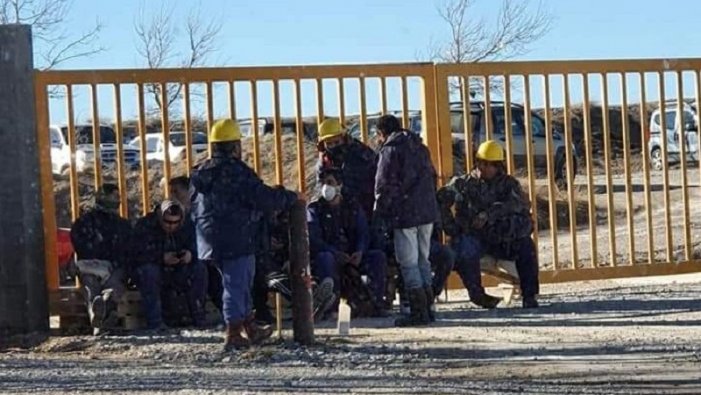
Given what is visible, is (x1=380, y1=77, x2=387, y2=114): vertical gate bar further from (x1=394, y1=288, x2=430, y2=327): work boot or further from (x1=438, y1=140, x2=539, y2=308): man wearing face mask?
(x1=394, y1=288, x2=430, y2=327): work boot

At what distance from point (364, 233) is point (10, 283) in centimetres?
290

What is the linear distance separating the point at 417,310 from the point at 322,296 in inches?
30.5

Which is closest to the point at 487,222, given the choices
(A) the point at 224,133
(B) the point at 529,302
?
(B) the point at 529,302

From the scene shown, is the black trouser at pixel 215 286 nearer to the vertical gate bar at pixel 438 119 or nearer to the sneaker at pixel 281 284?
the sneaker at pixel 281 284

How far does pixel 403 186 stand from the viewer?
11.6 meters

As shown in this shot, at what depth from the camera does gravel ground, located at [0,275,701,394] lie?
8.66 m

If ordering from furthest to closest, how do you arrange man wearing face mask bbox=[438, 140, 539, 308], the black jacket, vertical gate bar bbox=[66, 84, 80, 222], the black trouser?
man wearing face mask bbox=[438, 140, 539, 308] → vertical gate bar bbox=[66, 84, 80, 222] → the black trouser → the black jacket

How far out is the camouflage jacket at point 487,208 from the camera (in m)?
12.7

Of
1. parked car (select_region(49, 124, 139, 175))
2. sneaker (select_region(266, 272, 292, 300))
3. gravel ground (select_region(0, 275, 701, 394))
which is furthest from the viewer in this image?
parked car (select_region(49, 124, 139, 175))

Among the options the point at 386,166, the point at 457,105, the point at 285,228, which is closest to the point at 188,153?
the point at 285,228

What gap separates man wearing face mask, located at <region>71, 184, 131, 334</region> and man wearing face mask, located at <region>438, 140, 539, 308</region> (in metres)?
2.79

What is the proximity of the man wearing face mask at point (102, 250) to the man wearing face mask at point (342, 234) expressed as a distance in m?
1.55

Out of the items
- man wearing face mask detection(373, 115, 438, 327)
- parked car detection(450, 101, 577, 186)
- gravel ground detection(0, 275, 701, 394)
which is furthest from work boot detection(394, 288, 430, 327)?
parked car detection(450, 101, 577, 186)

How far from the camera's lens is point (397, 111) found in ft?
45.2
